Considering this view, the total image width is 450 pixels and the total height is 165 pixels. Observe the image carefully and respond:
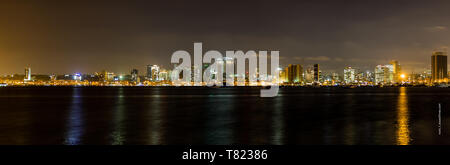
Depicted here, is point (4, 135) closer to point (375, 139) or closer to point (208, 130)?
point (208, 130)

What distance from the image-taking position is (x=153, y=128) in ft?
65.3

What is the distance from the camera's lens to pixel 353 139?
15578 mm

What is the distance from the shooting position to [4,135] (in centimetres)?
1688

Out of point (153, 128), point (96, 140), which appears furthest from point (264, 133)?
point (96, 140)

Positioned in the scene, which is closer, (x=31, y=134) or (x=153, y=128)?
(x=31, y=134)
